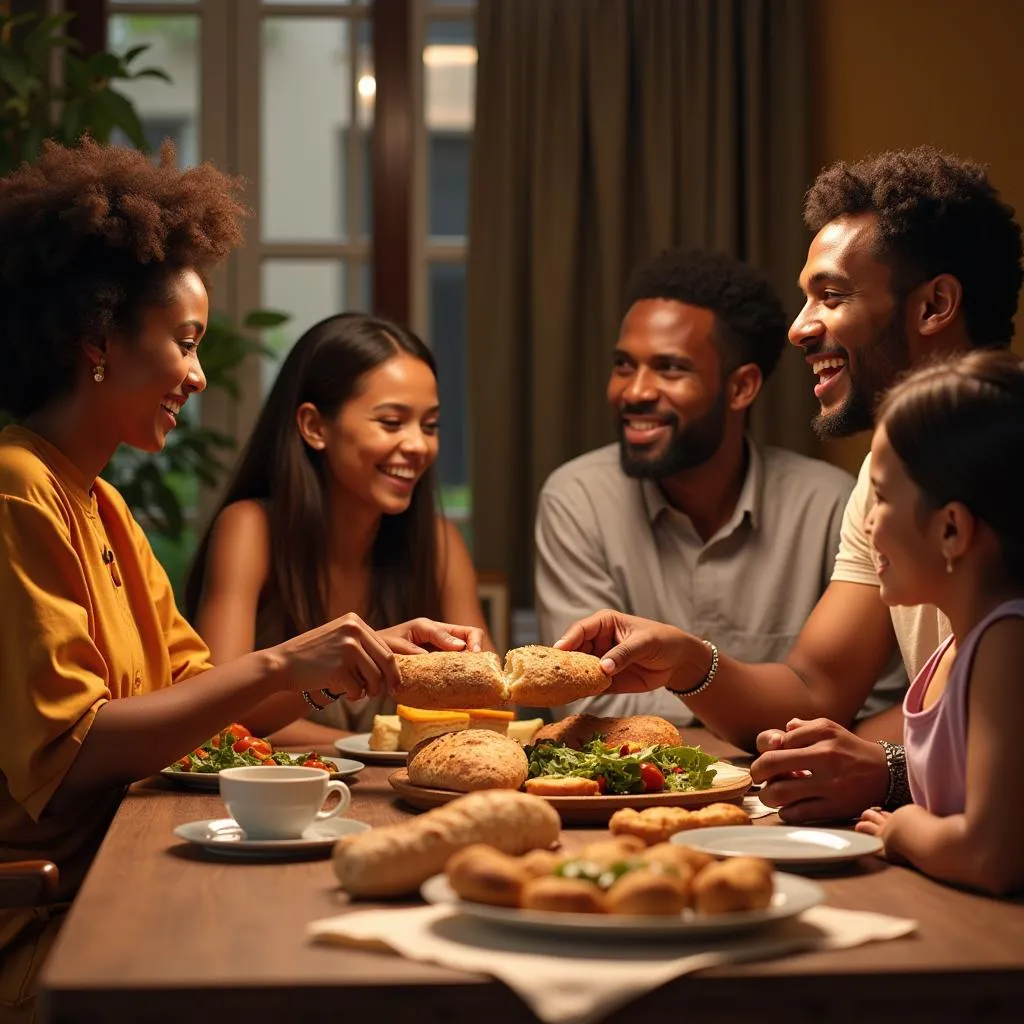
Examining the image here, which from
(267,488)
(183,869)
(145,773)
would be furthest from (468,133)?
(183,869)

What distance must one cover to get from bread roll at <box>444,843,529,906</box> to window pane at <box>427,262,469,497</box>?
3902 mm

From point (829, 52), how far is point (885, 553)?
364 cm

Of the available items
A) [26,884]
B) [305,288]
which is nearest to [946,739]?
[26,884]

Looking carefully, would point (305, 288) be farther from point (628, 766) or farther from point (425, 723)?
point (628, 766)

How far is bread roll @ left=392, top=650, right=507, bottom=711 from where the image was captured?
204 centimetres

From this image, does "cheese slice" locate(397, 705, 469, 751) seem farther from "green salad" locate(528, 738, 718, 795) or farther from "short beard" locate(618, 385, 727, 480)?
"short beard" locate(618, 385, 727, 480)

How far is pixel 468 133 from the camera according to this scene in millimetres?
5105

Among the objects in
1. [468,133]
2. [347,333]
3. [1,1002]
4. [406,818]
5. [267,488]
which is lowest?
[1,1002]

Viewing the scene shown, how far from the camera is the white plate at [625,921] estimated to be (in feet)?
3.85

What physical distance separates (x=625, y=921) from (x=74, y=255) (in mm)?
1539

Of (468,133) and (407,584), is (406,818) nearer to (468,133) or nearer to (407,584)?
(407,584)

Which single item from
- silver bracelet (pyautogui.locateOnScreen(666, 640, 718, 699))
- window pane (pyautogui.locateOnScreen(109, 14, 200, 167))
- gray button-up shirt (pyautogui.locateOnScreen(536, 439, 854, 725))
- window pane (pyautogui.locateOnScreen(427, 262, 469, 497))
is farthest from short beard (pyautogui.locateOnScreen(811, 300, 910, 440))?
window pane (pyautogui.locateOnScreen(109, 14, 200, 167))

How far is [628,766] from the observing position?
6.14ft

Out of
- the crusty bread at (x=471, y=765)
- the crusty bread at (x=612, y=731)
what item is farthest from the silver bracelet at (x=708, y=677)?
the crusty bread at (x=471, y=765)
